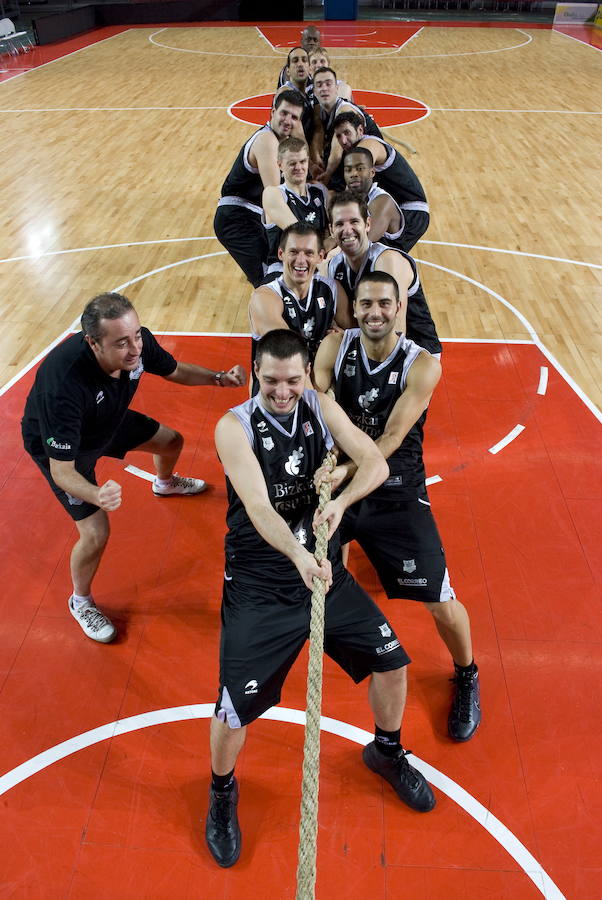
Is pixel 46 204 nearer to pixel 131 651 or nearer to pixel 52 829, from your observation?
pixel 131 651

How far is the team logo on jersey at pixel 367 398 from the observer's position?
3637 millimetres

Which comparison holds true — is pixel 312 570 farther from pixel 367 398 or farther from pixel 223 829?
pixel 367 398

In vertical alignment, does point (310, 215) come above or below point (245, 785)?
above

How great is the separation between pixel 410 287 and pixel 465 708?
259cm

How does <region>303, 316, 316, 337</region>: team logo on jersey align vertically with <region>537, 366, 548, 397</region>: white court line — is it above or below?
above

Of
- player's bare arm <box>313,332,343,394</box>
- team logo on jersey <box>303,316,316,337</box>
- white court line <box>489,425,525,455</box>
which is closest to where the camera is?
player's bare arm <box>313,332,343,394</box>

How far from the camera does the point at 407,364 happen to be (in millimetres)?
3572

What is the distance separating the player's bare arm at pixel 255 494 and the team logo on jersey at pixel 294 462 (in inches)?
6.0

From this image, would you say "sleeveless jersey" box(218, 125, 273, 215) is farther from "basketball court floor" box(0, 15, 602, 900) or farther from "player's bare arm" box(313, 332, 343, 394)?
"player's bare arm" box(313, 332, 343, 394)

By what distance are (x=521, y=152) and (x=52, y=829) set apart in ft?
37.6

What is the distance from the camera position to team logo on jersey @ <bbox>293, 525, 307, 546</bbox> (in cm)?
313

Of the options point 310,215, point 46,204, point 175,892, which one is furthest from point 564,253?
point 175,892

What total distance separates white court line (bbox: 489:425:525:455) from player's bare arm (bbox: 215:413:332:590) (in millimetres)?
2613

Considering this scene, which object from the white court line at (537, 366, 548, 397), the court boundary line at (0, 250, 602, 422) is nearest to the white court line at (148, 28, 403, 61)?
the court boundary line at (0, 250, 602, 422)
